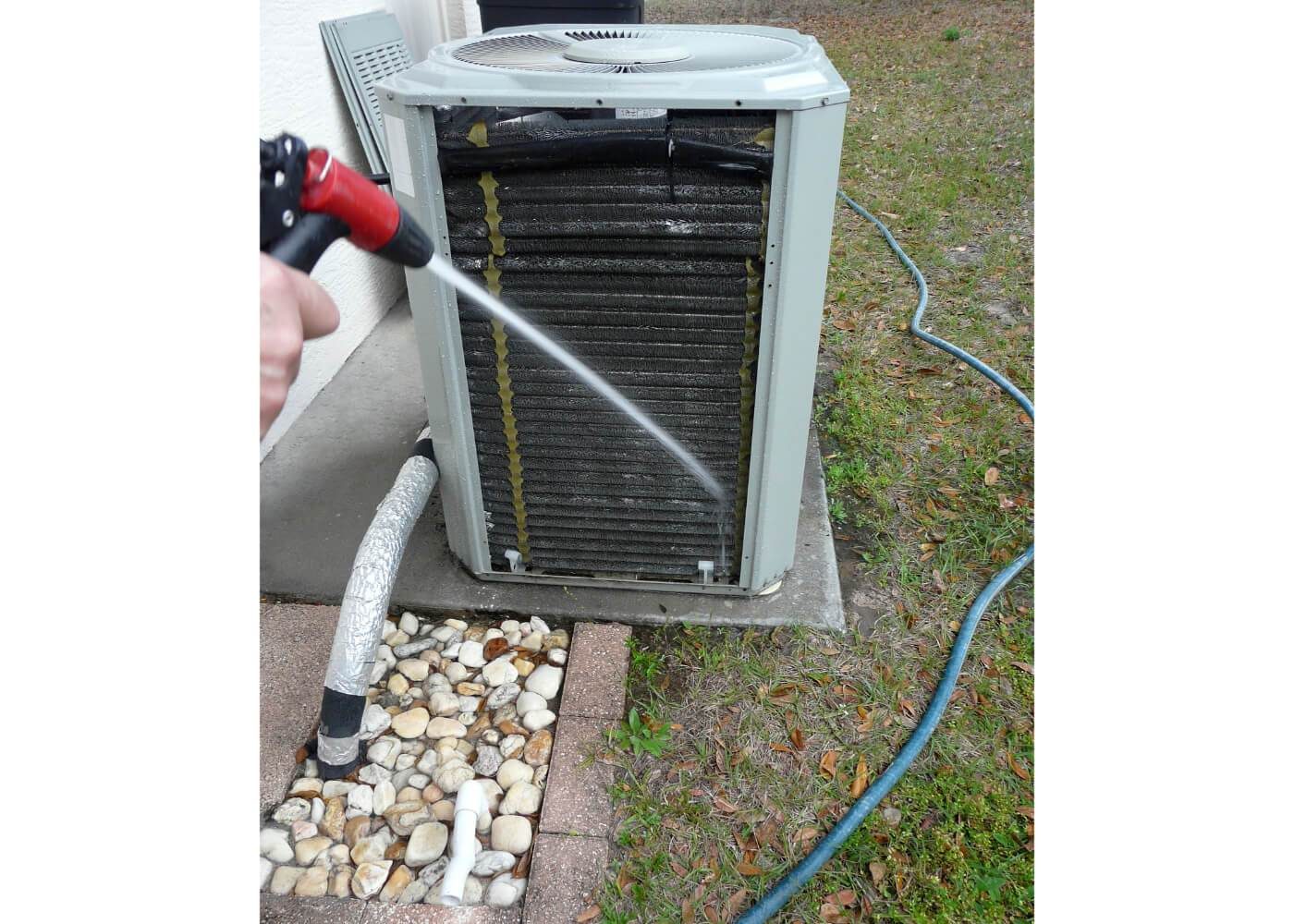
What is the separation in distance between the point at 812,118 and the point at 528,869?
1.60 metres

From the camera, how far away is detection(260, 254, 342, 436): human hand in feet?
2.43

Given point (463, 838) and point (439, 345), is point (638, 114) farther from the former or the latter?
point (463, 838)

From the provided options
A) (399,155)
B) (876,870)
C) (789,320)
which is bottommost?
(876,870)

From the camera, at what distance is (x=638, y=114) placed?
1.56 meters

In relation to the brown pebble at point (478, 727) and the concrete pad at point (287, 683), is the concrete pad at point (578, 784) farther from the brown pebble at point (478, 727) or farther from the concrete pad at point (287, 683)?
the concrete pad at point (287, 683)

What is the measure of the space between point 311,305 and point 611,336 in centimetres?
104

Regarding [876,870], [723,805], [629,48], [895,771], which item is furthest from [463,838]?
[629,48]

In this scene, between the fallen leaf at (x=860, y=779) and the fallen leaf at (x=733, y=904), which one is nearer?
the fallen leaf at (x=733, y=904)

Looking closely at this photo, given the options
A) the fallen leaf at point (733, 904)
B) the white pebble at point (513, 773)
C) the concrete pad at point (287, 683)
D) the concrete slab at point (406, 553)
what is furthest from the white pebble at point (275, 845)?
the fallen leaf at point (733, 904)

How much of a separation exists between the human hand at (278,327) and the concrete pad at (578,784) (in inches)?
50.3

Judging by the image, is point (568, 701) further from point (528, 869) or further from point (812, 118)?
point (812, 118)

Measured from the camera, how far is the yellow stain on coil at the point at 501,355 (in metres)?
1.62

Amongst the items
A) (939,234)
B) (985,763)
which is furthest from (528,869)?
(939,234)

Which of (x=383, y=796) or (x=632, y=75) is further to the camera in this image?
(x=383, y=796)
